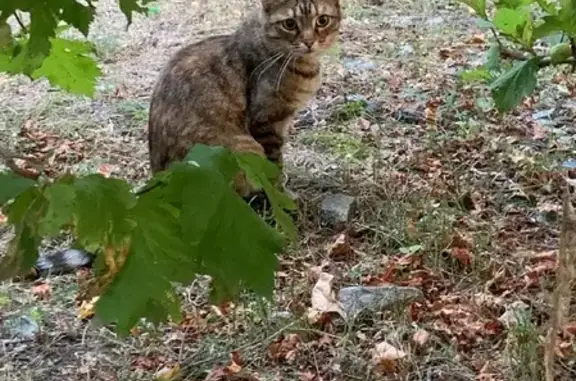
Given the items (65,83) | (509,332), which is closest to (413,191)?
(509,332)

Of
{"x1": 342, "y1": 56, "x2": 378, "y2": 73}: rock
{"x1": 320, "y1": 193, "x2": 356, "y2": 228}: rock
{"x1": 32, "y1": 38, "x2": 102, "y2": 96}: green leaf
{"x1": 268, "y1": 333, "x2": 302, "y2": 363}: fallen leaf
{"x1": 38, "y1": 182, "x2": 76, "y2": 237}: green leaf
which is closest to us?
{"x1": 38, "y1": 182, "x2": 76, "y2": 237}: green leaf

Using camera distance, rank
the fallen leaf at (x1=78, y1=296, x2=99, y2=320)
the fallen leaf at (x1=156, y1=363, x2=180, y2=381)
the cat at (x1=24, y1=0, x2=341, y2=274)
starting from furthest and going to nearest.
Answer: the cat at (x1=24, y1=0, x2=341, y2=274)
the fallen leaf at (x1=78, y1=296, x2=99, y2=320)
the fallen leaf at (x1=156, y1=363, x2=180, y2=381)

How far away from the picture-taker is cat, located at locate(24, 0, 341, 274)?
3.49m

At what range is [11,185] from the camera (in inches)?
50.1

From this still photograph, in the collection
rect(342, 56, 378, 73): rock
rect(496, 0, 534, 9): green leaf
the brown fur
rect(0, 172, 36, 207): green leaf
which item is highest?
rect(496, 0, 534, 9): green leaf

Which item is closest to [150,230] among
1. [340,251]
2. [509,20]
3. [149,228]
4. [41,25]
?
[149,228]

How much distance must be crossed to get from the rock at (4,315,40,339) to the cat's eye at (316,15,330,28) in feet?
5.48

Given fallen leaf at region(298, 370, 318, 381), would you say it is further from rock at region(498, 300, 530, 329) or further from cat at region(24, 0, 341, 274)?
cat at region(24, 0, 341, 274)

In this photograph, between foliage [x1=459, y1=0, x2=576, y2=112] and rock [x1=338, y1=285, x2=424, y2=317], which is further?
rock [x1=338, y1=285, x2=424, y2=317]

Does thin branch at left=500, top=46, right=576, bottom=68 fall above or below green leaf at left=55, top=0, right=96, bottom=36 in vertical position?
below

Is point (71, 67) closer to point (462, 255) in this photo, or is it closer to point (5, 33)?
point (5, 33)

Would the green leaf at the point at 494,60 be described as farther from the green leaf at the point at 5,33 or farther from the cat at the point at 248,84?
the green leaf at the point at 5,33

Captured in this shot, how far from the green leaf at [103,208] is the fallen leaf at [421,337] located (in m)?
1.34

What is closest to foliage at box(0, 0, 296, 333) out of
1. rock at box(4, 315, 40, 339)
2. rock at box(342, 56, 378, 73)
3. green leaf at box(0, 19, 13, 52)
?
green leaf at box(0, 19, 13, 52)
